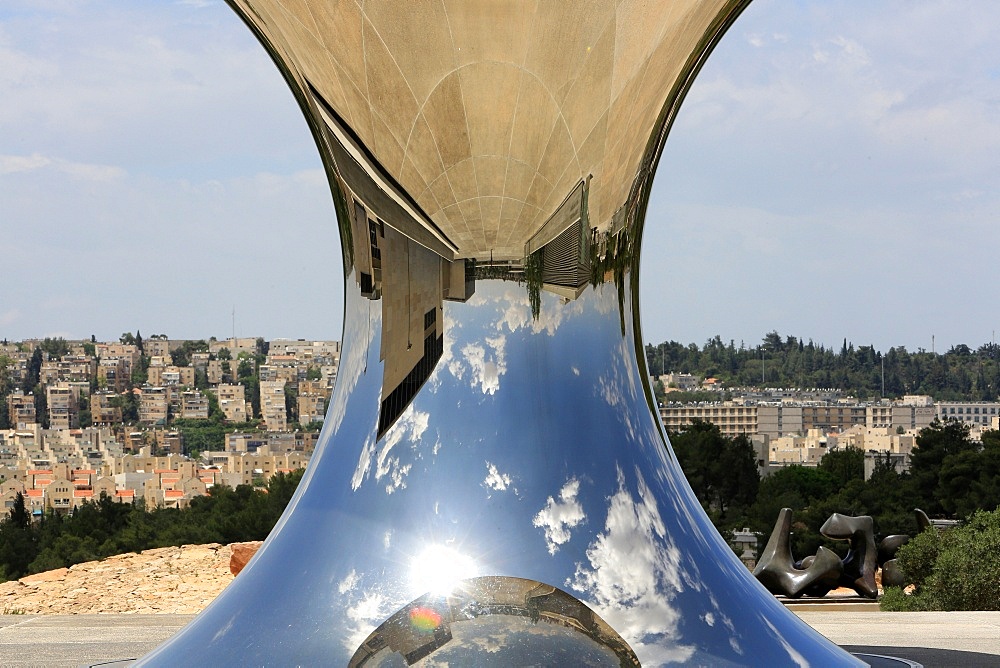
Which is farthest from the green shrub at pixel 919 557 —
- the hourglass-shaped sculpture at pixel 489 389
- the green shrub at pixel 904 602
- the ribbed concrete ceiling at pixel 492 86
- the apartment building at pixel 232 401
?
the apartment building at pixel 232 401

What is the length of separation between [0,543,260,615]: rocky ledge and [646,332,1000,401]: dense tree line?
4012 centimetres

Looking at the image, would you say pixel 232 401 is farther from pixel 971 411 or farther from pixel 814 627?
pixel 814 627

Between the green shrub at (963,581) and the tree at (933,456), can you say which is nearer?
the green shrub at (963,581)

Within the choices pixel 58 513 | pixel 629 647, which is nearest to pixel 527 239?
pixel 629 647

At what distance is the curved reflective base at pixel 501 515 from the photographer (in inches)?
64.6

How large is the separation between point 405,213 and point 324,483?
1.43ft

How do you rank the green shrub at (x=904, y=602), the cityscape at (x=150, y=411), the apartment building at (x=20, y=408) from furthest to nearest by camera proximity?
the apartment building at (x=20, y=408) < the cityscape at (x=150, y=411) < the green shrub at (x=904, y=602)

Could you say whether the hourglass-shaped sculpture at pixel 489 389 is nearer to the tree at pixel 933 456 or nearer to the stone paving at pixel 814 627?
the stone paving at pixel 814 627

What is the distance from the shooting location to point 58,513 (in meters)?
27.1

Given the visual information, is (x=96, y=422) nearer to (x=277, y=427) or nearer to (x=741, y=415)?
(x=277, y=427)

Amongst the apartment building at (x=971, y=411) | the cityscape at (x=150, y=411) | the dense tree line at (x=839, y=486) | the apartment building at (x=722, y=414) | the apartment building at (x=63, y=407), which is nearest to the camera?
the dense tree line at (x=839, y=486)

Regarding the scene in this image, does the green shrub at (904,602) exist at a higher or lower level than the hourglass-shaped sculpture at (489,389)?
lower

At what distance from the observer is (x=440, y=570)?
5.37ft

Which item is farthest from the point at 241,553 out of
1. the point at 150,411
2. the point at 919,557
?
the point at 150,411
